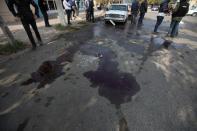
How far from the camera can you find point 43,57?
531cm

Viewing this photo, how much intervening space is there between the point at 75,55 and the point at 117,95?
2819 mm

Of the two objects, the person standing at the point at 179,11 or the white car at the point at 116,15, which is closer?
the person standing at the point at 179,11

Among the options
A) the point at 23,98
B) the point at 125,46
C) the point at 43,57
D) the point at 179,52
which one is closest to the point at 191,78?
the point at 179,52

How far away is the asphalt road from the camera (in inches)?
103

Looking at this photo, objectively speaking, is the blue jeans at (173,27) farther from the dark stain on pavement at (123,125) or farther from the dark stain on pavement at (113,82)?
the dark stain on pavement at (123,125)

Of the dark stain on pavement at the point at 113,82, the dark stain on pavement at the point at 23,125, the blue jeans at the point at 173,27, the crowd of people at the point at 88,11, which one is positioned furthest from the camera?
the blue jeans at the point at 173,27

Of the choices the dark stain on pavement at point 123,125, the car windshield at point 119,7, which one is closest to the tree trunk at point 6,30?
the dark stain on pavement at point 123,125

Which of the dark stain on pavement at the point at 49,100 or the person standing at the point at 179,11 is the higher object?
the person standing at the point at 179,11

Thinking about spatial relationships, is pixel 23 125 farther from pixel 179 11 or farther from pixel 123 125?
pixel 179 11

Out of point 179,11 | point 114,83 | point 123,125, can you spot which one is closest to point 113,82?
point 114,83

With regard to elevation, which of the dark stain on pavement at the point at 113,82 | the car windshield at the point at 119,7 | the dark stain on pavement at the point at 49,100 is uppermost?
the car windshield at the point at 119,7

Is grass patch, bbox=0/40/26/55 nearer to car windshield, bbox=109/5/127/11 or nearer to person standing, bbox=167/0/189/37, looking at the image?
person standing, bbox=167/0/189/37

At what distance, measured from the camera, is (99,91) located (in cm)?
344

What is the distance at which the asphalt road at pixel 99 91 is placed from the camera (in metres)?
2.62
